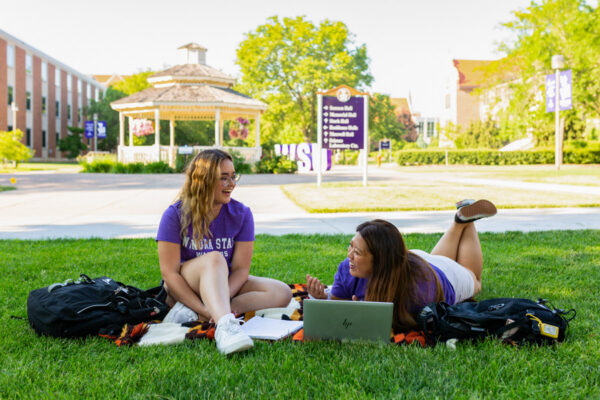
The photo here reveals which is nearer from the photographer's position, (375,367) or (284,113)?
(375,367)

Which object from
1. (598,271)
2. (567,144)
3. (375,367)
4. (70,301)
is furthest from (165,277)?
(567,144)

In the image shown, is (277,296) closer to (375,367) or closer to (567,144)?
(375,367)

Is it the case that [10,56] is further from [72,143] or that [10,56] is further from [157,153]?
[157,153]

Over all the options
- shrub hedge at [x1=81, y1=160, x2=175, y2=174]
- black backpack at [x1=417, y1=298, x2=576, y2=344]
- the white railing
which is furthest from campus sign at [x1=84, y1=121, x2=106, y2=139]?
black backpack at [x1=417, y1=298, x2=576, y2=344]

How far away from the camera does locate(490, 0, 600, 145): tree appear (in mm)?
29234

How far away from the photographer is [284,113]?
1463 inches

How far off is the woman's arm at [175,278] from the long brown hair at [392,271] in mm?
1079

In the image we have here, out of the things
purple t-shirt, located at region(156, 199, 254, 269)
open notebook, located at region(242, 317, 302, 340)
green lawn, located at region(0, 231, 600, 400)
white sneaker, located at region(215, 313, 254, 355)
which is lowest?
green lawn, located at region(0, 231, 600, 400)

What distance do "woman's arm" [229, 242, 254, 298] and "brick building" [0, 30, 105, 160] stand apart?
1429 inches

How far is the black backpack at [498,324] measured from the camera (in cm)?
292

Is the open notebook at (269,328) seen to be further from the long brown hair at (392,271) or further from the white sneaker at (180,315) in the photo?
the long brown hair at (392,271)

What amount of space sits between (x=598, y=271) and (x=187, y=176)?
12.0 ft

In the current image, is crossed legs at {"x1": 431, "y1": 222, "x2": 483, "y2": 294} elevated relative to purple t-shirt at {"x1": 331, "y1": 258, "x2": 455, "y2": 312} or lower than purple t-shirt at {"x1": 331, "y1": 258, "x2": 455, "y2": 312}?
elevated

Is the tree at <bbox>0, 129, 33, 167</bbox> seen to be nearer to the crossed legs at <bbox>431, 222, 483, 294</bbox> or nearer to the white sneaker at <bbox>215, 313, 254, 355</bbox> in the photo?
the crossed legs at <bbox>431, 222, 483, 294</bbox>
